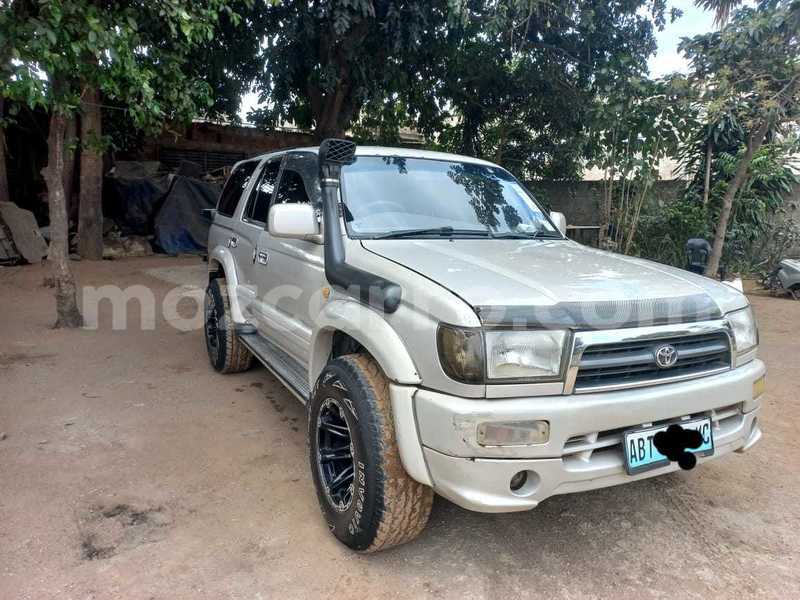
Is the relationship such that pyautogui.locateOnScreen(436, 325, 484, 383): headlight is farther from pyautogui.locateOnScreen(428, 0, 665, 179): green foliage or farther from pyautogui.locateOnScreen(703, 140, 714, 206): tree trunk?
pyautogui.locateOnScreen(703, 140, 714, 206): tree trunk

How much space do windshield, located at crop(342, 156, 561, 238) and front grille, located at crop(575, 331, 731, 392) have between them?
1215 millimetres

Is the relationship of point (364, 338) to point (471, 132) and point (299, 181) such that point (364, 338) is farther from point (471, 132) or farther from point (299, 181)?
point (471, 132)

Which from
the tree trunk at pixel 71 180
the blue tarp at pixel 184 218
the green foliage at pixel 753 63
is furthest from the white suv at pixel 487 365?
the blue tarp at pixel 184 218

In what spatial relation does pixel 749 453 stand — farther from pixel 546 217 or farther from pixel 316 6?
pixel 316 6

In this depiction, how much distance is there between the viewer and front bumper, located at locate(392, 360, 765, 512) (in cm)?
197

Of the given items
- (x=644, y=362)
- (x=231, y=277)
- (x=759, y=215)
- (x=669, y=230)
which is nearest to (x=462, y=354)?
(x=644, y=362)

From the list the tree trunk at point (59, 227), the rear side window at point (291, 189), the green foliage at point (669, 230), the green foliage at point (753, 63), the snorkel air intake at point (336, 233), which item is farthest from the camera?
the green foliage at point (669, 230)

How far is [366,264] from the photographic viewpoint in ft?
8.62

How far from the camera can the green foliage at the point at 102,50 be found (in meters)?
3.95

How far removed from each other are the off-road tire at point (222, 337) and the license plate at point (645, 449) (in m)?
3.16

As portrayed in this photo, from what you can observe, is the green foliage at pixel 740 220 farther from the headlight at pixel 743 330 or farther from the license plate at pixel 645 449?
the license plate at pixel 645 449

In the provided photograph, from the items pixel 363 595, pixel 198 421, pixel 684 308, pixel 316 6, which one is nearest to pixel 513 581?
pixel 363 595

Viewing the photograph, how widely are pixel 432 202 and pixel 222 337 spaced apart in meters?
2.28

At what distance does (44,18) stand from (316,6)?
4699mm
